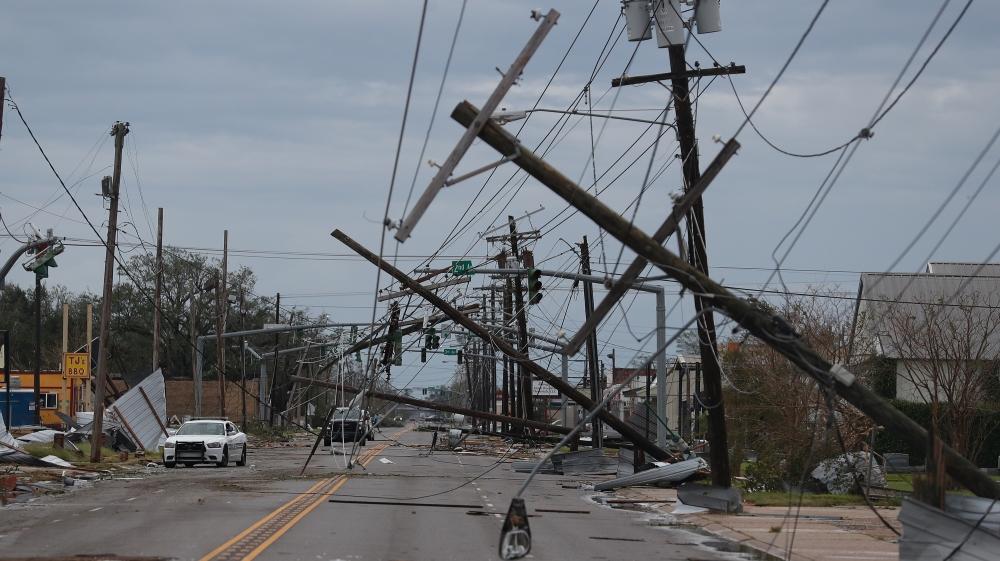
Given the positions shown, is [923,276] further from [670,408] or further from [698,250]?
[670,408]

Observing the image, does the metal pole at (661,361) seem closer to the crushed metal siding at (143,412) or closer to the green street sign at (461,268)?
the green street sign at (461,268)

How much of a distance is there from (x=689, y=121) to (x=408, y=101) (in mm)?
9498

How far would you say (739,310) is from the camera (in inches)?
576

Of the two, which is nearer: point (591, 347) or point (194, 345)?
point (591, 347)

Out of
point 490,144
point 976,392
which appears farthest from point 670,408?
point 490,144

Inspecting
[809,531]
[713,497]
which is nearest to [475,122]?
[809,531]

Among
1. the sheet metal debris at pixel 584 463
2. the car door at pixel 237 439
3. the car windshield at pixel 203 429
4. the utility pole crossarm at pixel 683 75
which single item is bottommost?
the sheet metal debris at pixel 584 463

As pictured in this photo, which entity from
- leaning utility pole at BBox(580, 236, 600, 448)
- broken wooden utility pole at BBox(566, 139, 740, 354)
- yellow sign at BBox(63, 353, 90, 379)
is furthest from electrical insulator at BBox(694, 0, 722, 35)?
yellow sign at BBox(63, 353, 90, 379)

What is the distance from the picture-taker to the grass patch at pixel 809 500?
25.7 metres

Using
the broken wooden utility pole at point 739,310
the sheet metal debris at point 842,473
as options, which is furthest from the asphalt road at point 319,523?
the sheet metal debris at point 842,473

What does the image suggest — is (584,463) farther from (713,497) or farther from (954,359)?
(713,497)

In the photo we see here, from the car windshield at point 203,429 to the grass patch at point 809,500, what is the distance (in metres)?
19.8

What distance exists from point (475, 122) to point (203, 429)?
2963 cm

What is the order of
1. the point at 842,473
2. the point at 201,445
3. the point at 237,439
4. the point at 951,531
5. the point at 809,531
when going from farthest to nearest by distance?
the point at 237,439 → the point at 201,445 → the point at 842,473 → the point at 809,531 → the point at 951,531
